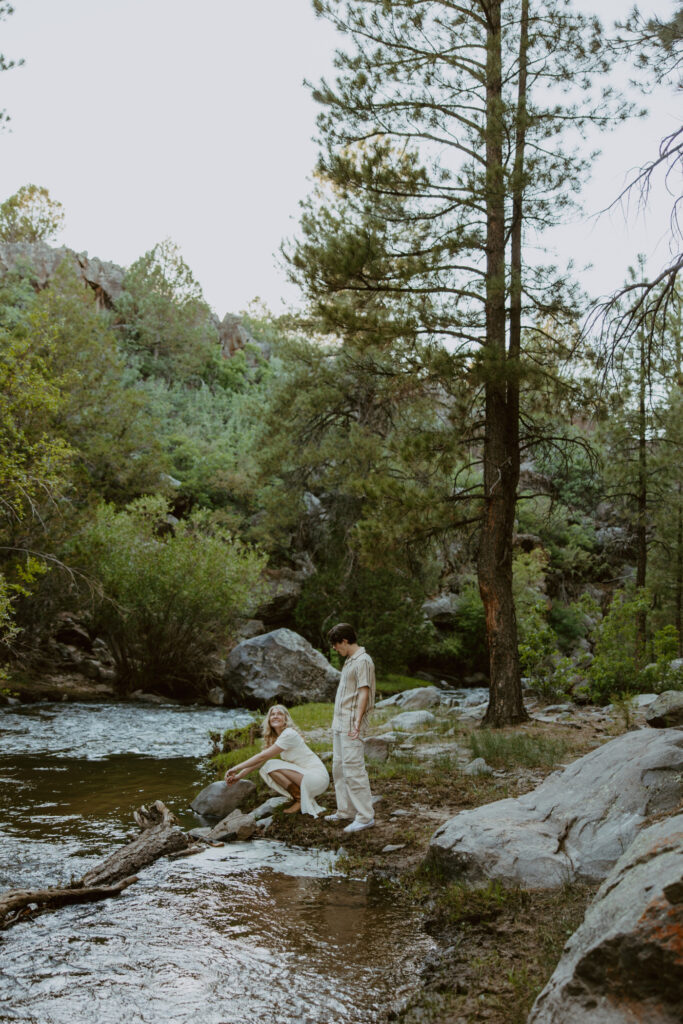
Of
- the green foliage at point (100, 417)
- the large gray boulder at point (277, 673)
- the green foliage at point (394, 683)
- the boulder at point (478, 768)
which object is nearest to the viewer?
the boulder at point (478, 768)

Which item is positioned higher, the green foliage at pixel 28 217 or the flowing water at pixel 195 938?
the green foliage at pixel 28 217

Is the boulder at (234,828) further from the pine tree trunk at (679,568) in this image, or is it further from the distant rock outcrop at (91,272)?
the distant rock outcrop at (91,272)

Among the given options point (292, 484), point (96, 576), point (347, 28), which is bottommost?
point (96, 576)

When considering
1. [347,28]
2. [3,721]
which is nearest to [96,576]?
[3,721]

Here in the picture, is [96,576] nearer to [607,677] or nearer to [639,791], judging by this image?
[607,677]

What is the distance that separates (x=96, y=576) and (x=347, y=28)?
1133cm

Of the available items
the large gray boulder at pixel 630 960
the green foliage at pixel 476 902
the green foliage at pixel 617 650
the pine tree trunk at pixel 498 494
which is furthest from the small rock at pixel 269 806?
the green foliage at pixel 617 650

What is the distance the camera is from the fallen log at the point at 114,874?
15.1 ft

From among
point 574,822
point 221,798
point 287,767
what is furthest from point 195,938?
point 221,798

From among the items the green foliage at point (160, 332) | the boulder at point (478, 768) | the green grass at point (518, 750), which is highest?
the green foliage at point (160, 332)

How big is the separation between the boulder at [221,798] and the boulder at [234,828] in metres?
0.78

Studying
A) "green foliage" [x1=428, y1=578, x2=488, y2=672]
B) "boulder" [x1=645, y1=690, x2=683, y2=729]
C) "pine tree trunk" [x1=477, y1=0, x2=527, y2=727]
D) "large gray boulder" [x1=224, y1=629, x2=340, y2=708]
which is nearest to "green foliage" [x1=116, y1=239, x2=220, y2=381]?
"green foliage" [x1=428, y1=578, x2=488, y2=672]

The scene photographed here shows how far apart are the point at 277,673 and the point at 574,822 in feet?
37.3

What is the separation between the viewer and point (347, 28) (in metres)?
10.6
